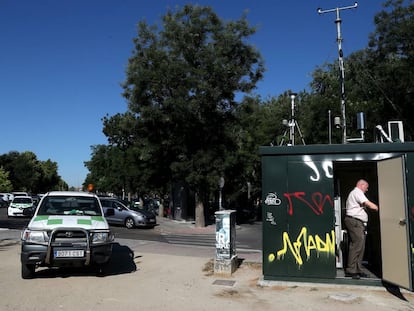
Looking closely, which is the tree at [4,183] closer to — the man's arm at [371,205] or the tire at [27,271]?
the tire at [27,271]

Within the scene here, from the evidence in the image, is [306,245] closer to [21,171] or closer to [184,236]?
[184,236]

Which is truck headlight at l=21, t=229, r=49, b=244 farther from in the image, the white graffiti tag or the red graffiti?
the red graffiti

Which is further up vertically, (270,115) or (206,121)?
(270,115)

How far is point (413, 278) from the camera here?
22.5 feet

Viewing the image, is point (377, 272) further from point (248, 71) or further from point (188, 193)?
point (188, 193)

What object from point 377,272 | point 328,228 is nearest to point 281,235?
point 328,228

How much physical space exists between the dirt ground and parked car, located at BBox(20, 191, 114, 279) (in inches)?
16.2

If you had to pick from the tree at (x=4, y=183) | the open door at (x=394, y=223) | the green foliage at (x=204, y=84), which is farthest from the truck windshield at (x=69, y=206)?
the tree at (x=4, y=183)

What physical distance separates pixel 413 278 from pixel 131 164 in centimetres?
3345

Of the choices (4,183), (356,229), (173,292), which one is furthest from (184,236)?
(4,183)

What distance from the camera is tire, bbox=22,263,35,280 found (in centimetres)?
844

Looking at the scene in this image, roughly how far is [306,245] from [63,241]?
14.9ft

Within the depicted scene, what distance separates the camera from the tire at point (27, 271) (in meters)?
8.44

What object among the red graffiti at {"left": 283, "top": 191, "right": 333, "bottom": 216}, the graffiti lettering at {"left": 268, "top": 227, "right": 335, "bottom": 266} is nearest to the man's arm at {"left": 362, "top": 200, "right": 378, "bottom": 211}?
the red graffiti at {"left": 283, "top": 191, "right": 333, "bottom": 216}
